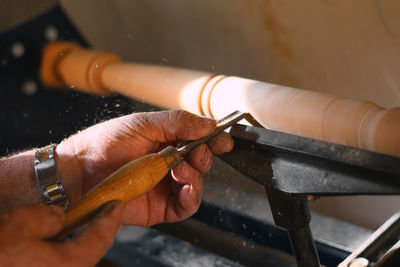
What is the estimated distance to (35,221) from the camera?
0.56 metres

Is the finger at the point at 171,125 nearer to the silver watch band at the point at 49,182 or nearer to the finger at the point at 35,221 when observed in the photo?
the silver watch band at the point at 49,182

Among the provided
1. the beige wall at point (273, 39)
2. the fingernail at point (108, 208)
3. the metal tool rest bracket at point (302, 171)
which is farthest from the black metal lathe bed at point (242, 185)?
the fingernail at point (108, 208)

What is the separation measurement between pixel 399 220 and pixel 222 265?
0.40 metres

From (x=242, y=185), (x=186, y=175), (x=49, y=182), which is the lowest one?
(x=242, y=185)

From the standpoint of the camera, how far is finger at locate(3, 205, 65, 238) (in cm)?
56

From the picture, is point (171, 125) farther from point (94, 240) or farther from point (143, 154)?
point (94, 240)

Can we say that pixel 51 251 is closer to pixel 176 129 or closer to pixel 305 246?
pixel 176 129

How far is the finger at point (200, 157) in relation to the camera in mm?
867

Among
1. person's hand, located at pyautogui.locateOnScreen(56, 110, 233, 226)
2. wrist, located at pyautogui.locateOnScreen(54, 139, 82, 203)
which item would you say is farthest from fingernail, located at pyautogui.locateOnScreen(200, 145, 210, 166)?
wrist, located at pyautogui.locateOnScreen(54, 139, 82, 203)

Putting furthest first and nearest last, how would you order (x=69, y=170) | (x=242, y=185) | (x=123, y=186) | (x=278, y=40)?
(x=242, y=185) < (x=278, y=40) < (x=69, y=170) < (x=123, y=186)

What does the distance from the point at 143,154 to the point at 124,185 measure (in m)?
0.26

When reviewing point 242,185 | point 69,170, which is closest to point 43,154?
point 69,170

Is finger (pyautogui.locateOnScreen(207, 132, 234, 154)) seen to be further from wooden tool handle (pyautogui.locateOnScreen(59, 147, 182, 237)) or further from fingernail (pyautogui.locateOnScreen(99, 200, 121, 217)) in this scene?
fingernail (pyautogui.locateOnScreen(99, 200, 121, 217))

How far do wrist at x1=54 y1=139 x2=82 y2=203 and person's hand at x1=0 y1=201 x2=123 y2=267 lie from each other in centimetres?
35
